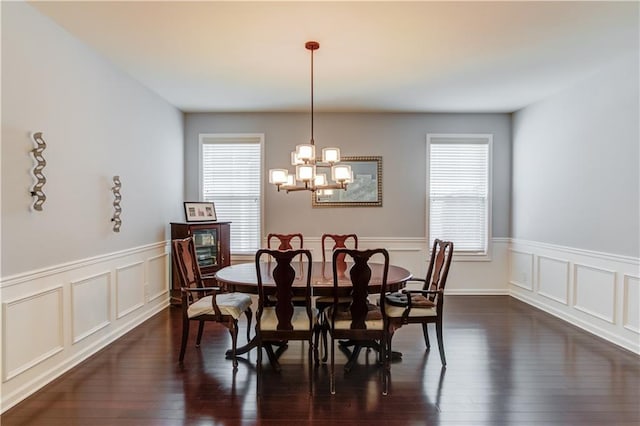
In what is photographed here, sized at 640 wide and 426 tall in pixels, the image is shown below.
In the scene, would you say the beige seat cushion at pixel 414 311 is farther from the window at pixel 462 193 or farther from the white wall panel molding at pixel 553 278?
the window at pixel 462 193

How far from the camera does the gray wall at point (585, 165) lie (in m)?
3.46

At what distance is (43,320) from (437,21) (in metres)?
3.59

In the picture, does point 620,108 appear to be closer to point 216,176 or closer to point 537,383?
point 537,383

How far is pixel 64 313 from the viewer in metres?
2.90

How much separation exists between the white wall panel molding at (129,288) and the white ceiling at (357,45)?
2032 millimetres

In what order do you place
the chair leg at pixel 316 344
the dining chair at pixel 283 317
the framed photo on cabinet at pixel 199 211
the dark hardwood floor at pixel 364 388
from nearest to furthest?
the dark hardwood floor at pixel 364 388 < the dining chair at pixel 283 317 < the chair leg at pixel 316 344 < the framed photo on cabinet at pixel 199 211

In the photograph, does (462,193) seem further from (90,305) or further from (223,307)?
(90,305)

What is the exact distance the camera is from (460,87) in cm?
430

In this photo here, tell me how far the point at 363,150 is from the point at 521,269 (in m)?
2.75

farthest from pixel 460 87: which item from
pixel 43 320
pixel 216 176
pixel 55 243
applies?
pixel 43 320

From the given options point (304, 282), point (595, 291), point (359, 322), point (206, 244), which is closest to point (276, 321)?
point (304, 282)

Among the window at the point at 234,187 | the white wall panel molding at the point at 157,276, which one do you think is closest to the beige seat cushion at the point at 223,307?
the white wall panel molding at the point at 157,276

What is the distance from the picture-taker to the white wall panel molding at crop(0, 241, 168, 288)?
241 cm

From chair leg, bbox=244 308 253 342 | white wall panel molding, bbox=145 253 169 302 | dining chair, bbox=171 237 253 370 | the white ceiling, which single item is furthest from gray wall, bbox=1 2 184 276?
chair leg, bbox=244 308 253 342
